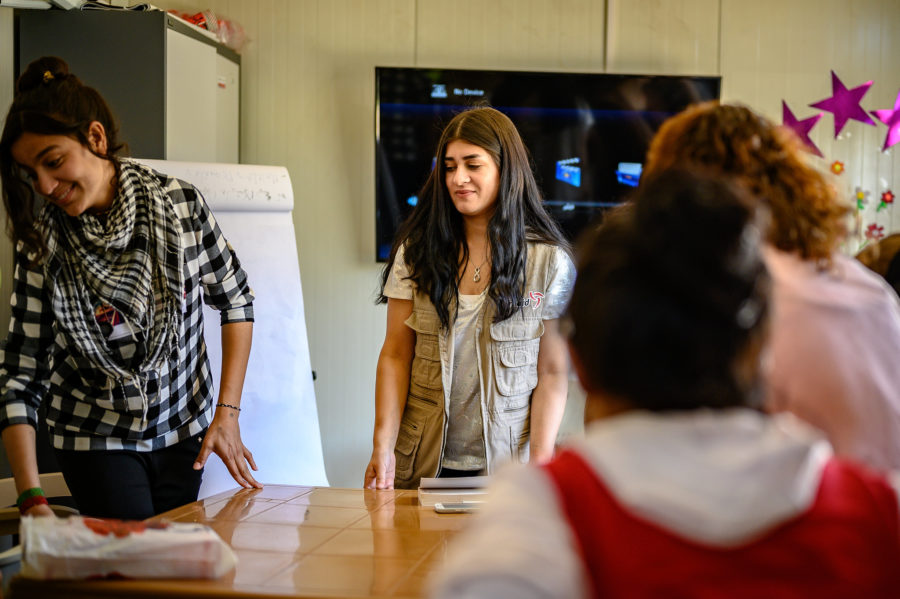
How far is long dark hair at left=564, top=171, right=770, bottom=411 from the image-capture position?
65 cm

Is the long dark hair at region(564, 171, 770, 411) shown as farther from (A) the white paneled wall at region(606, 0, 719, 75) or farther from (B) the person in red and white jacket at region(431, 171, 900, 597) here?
(A) the white paneled wall at region(606, 0, 719, 75)

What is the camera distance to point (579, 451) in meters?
0.68

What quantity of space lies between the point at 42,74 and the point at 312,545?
108cm

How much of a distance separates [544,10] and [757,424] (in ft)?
11.7

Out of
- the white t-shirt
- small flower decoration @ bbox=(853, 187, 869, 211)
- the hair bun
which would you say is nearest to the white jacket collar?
the white t-shirt

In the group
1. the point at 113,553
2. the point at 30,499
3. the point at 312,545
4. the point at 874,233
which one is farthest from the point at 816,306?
the point at 874,233

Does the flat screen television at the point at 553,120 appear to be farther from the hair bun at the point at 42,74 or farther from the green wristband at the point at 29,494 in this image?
the green wristband at the point at 29,494

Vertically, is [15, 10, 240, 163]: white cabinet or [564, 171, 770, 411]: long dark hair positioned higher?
[15, 10, 240, 163]: white cabinet

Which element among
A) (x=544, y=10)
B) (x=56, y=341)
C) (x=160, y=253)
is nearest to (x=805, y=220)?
(x=160, y=253)

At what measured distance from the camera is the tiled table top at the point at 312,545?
3.31ft

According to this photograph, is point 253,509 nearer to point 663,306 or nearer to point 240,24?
point 663,306

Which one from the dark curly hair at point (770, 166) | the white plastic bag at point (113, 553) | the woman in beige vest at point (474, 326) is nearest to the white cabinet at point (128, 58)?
the woman in beige vest at point (474, 326)

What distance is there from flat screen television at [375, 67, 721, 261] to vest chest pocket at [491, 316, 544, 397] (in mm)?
1875

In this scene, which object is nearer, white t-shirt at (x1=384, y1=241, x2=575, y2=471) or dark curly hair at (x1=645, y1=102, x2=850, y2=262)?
dark curly hair at (x1=645, y1=102, x2=850, y2=262)
